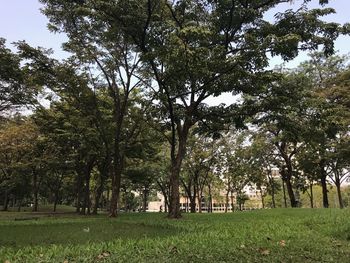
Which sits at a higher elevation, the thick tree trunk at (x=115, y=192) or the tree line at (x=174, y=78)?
the tree line at (x=174, y=78)

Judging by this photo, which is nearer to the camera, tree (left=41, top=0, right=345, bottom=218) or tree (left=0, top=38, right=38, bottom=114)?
tree (left=41, top=0, right=345, bottom=218)

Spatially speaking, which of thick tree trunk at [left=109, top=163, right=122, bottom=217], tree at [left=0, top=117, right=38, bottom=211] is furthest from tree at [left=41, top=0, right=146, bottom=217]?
tree at [left=0, top=117, right=38, bottom=211]

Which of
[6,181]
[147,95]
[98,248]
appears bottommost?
[98,248]

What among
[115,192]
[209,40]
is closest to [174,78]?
[209,40]

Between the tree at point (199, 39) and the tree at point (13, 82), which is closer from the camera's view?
the tree at point (199, 39)

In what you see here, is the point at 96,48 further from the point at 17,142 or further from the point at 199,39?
the point at 17,142

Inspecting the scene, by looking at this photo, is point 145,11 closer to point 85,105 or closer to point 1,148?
point 85,105

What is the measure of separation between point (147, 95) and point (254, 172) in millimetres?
21816

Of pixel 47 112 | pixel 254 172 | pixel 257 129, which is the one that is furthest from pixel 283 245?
pixel 254 172

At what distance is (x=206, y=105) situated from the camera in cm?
1777

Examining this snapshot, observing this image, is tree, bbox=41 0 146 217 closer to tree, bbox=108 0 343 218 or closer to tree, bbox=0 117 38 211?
tree, bbox=108 0 343 218

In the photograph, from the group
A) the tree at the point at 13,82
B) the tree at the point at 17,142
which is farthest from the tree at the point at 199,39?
the tree at the point at 17,142

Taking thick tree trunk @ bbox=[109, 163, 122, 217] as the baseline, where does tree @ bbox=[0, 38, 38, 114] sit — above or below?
above

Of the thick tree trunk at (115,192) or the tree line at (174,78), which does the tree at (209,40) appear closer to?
the tree line at (174,78)
